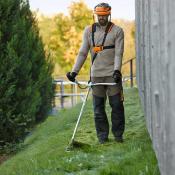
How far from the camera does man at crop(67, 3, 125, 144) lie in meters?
8.72

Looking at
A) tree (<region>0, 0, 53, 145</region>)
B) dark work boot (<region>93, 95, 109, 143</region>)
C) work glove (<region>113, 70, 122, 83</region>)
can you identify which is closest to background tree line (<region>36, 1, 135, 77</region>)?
tree (<region>0, 0, 53, 145</region>)

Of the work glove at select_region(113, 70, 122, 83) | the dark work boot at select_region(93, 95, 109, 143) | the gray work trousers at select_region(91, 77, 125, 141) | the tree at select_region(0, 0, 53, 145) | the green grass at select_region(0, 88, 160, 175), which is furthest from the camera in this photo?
the tree at select_region(0, 0, 53, 145)

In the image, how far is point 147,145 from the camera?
27.3ft

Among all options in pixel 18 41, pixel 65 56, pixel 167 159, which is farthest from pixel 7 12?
pixel 65 56

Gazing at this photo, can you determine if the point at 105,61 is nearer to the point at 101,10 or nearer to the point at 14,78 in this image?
the point at 101,10

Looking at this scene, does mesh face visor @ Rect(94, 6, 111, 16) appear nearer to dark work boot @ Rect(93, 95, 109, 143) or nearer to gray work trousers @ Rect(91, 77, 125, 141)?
gray work trousers @ Rect(91, 77, 125, 141)

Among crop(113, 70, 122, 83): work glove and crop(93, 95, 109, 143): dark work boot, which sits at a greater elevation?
crop(113, 70, 122, 83): work glove

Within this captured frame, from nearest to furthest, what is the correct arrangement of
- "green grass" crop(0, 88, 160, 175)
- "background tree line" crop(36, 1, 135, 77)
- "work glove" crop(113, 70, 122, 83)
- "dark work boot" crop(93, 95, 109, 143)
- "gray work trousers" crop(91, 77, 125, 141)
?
"green grass" crop(0, 88, 160, 175) → "work glove" crop(113, 70, 122, 83) → "gray work trousers" crop(91, 77, 125, 141) → "dark work boot" crop(93, 95, 109, 143) → "background tree line" crop(36, 1, 135, 77)

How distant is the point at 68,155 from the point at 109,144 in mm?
838

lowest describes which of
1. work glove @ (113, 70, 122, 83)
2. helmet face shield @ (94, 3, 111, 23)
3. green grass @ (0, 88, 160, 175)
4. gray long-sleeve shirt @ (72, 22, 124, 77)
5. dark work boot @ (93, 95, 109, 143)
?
green grass @ (0, 88, 160, 175)

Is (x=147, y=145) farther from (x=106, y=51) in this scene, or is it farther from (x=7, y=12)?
(x=7, y=12)

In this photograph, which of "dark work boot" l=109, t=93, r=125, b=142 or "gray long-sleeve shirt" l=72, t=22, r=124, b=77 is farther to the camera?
"dark work boot" l=109, t=93, r=125, b=142

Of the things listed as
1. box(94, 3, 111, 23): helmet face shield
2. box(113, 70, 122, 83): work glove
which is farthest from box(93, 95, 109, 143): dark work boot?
box(94, 3, 111, 23): helmet face shield

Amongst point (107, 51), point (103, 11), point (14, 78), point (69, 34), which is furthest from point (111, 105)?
point (69, 34)
